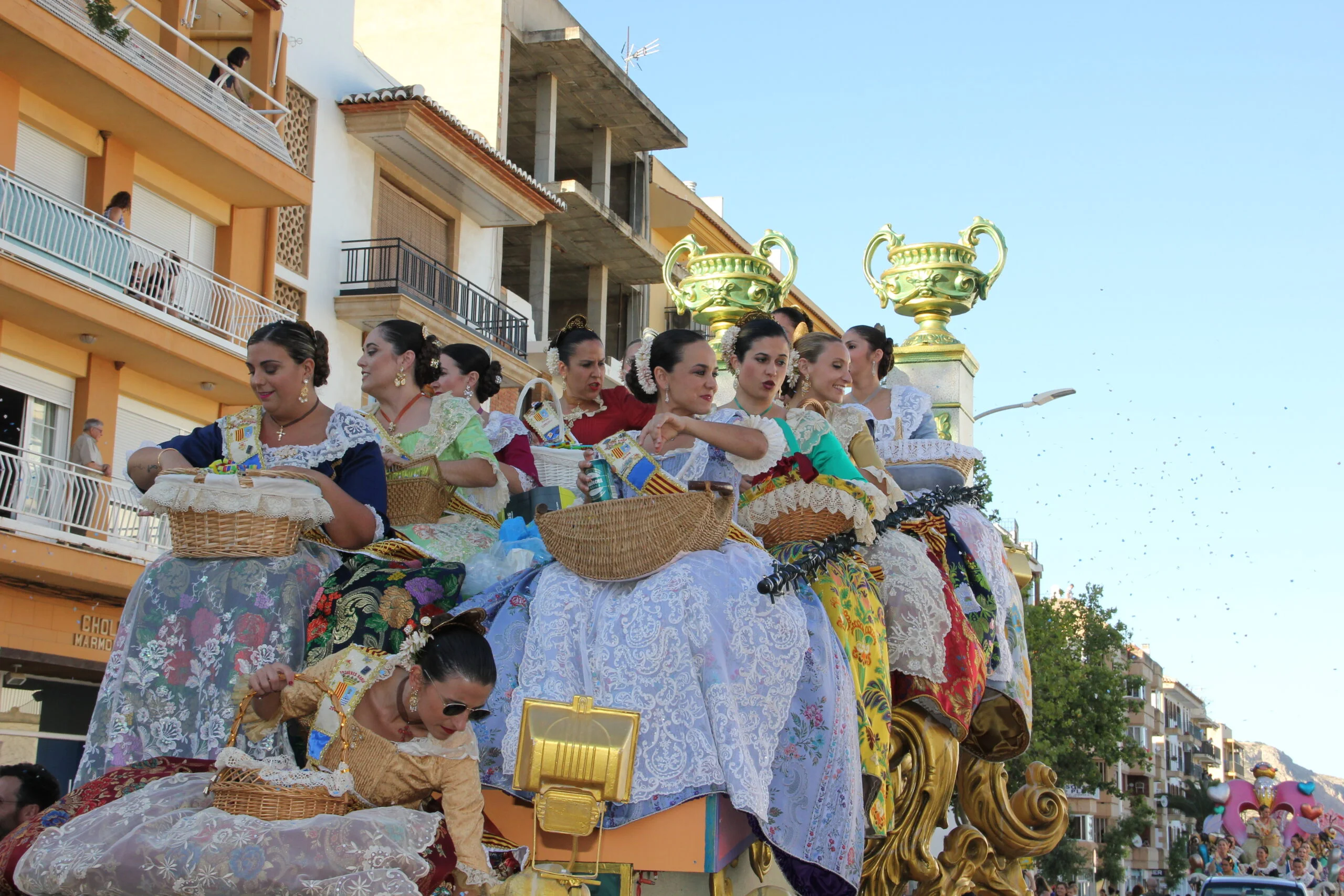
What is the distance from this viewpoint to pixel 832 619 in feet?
17.9

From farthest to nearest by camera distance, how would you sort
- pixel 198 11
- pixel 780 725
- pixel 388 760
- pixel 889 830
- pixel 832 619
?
pixel 198 11, pixel 889 830, pixel 832 619, pixel 780 725, pixel 388 760

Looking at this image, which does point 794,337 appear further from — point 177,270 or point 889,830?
point 177,270

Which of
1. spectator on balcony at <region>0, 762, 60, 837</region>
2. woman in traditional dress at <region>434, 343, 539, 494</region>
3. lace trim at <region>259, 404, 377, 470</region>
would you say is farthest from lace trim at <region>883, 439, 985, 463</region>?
spectator on balcony at <region>0, 762, 60, 837</region>

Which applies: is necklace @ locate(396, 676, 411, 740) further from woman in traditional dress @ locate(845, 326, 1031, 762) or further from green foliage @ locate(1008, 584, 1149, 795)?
green foliage @ locate(1008, 584, 1149, 795)

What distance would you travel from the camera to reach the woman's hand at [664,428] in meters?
5.18

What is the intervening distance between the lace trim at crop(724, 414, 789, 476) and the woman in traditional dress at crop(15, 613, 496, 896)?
1541mm

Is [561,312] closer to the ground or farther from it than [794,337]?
farther from it

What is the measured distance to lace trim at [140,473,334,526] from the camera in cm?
483

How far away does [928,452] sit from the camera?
7602 mm

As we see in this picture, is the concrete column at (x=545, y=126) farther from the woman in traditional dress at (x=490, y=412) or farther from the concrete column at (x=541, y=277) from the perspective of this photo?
the woman in traditional dress at (x=490, y=412)

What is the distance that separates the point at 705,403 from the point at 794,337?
2.23 m

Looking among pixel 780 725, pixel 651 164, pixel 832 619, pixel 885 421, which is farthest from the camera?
pixel 651 164

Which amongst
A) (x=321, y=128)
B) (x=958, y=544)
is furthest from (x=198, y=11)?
(x=958, y=544)

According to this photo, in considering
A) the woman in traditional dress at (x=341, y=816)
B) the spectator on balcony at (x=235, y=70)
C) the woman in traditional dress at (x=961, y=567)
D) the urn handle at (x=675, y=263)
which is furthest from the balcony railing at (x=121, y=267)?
the woman in traditional dress at (x=341, y=816)
